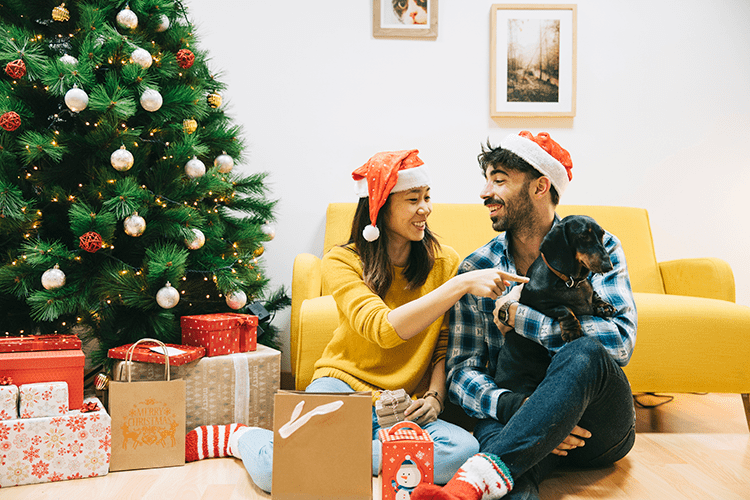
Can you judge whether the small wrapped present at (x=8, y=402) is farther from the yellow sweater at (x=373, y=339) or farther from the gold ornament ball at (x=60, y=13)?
the gold ornament ball at (x=60, y=13)

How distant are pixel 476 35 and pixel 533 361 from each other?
202 cm

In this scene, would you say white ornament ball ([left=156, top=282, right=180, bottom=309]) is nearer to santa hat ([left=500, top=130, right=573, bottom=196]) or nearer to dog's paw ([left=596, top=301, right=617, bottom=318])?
santa hat ([left=500, top=130, right=573, bottom=196])

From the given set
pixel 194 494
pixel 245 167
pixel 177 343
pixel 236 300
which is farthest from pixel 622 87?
pixel 194 494

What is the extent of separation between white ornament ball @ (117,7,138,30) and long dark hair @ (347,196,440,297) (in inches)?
41.4

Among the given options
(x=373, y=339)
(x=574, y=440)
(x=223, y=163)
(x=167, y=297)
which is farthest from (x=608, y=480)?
(x=223, y=163)

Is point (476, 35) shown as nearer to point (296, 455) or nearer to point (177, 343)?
point (177, 343)

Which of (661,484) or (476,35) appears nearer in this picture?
(661,484)

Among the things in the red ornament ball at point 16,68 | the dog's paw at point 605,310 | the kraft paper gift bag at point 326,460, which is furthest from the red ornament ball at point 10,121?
the dog's paw at point 605,310

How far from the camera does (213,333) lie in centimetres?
182

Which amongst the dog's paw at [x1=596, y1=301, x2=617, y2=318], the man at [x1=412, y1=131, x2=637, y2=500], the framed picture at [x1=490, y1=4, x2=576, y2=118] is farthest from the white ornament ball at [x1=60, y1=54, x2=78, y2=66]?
the framed picture at [x1=490, y1=4, x2=576, y2=118]

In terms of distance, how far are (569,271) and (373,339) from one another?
532mm

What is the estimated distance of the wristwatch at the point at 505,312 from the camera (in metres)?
1.41

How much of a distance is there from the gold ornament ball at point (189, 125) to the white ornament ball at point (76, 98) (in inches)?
13.7

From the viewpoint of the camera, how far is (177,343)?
6.49 feet
